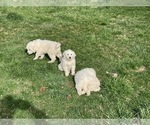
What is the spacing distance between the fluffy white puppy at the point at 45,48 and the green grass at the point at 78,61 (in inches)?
13.6

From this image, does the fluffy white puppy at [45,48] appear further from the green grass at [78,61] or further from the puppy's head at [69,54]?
the puppy's head at [69,54]

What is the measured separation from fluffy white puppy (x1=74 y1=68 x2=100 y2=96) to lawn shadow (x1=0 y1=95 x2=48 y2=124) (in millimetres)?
1434

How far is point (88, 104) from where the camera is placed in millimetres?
11219

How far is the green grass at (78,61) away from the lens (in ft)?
36.3

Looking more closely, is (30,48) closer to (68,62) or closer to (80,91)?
(68,62)

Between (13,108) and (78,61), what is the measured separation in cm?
365

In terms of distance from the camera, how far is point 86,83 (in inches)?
447

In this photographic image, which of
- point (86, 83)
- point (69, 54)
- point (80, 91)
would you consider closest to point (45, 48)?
point (69, 54)

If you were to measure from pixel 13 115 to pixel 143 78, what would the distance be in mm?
4616

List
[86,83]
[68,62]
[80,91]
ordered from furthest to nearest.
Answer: [68,62] < [80,91] < [86,83]

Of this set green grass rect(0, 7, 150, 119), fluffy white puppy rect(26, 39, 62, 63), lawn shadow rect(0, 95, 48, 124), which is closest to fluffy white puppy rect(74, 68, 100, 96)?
green grass rect(0, 7, 150, 119)

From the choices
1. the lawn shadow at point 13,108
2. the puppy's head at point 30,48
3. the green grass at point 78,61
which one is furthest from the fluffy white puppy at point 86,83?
the puppy's head at point 30,48

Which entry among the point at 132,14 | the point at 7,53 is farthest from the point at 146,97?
the point at 132,14

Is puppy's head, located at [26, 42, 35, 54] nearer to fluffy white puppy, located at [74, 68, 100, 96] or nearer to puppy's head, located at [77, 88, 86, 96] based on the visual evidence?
fluffy white puppy, located at [74, 68, 100, 96]
